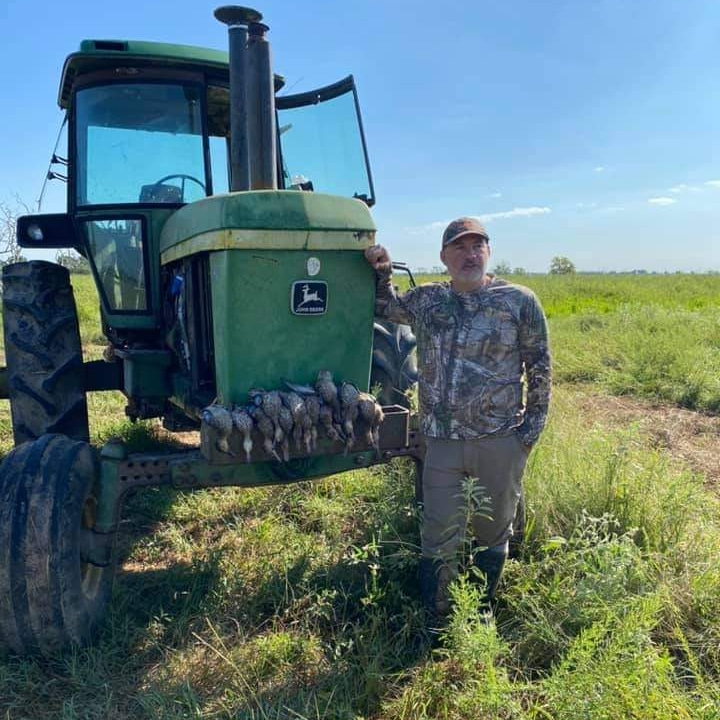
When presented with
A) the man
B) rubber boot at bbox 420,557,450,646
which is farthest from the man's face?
rubber boot at bbox 420,557,450,646

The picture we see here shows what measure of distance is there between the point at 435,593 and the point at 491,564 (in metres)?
0.27

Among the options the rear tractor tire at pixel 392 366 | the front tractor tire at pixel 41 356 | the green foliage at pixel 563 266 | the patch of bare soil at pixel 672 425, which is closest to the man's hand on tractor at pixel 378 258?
the rear tractor tire at pixel 392 366

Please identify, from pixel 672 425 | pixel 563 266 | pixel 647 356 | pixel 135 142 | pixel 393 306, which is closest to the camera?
pixel 393 306

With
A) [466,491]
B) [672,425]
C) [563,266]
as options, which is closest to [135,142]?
[466,491]

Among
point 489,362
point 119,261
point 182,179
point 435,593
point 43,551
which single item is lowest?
point 435,593

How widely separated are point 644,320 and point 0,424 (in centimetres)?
1064

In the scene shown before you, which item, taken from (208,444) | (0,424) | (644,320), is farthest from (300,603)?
(644,320)

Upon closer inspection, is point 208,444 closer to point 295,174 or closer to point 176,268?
point 176,268

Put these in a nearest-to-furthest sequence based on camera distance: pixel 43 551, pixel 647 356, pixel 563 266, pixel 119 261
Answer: pixel 43 551, pixel 119 261, pixel 647 356, pixel 563 266

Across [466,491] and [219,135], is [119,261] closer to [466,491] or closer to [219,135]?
[219,135]

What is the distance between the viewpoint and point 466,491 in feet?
9.18

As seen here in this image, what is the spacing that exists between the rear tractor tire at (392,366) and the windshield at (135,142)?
1362 millimetres

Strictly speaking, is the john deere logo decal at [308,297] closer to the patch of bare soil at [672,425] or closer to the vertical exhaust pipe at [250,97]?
the vertical exhaust pipe at [250,97]

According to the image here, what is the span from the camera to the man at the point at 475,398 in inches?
111
